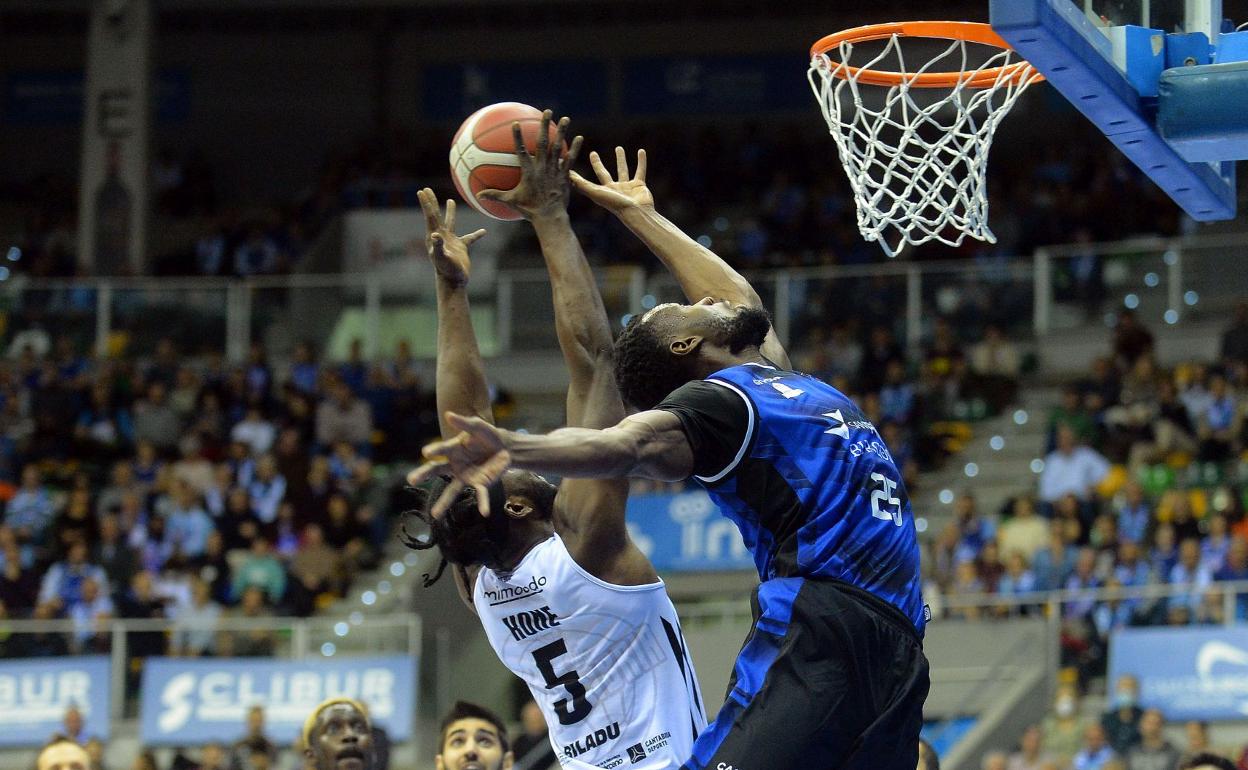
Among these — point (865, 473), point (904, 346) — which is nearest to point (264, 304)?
point (904, 346)

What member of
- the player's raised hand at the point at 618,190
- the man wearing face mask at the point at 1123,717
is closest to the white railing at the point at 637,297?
the man wearing face mask at the point at 1123,717

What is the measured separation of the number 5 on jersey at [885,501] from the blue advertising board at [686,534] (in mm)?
11859

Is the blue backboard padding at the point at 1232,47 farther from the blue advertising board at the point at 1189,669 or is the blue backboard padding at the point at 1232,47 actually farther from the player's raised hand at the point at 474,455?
the blue advertising board at the point at 1189,669

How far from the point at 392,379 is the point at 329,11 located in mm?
10862

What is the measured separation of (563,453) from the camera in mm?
3973

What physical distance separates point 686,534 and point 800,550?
12229 mm

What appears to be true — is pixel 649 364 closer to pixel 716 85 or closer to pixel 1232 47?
pixel 1232 47

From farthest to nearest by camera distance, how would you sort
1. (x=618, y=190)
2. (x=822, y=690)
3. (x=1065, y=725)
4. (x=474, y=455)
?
1. (x=1065, y=725)
2. (x=618, y=190)
3. (x=822, y=690)
4. (x=474, y=455)

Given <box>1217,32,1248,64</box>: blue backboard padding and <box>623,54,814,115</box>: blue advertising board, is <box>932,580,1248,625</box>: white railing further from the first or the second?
<box>623,54,814,115</box>: blue advertising board

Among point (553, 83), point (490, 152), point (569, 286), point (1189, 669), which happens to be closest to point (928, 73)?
point (490, 152)

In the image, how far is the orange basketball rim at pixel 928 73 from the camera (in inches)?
253

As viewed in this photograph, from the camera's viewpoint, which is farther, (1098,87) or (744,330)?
(1098,87)

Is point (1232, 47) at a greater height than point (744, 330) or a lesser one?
greater

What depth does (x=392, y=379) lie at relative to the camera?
20781 mm
